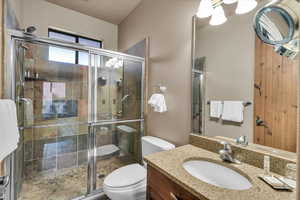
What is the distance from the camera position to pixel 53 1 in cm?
223

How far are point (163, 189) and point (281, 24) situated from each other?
0.92 m

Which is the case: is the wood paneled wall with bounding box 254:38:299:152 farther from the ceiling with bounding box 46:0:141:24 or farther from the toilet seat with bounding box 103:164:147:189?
the ceiling with bounding box 46:0:141:24

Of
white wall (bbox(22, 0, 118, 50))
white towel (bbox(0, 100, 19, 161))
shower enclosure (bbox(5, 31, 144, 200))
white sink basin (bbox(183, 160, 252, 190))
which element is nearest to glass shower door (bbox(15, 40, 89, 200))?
shower enclosure (bbox(5, 31, 144, 200))

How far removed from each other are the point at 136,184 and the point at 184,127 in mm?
717

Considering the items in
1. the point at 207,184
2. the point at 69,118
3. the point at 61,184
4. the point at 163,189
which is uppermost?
the point at 69,118

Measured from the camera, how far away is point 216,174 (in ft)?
3.08

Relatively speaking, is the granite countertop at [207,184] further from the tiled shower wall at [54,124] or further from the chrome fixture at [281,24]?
the tiled shower wall at [54,124]

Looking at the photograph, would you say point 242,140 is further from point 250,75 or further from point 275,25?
point 275,25

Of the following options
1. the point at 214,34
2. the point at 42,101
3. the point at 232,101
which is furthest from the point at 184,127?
the point at 42,101

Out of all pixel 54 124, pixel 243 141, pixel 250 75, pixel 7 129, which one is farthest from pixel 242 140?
pixel 54 124

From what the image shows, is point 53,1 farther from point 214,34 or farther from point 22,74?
point 214,34

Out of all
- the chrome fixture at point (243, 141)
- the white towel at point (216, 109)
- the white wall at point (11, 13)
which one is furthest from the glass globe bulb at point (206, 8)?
the white wall at point (11, 13)

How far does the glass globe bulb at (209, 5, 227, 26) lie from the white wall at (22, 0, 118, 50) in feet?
7.65

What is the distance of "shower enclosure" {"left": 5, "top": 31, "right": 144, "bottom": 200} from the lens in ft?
5.54
